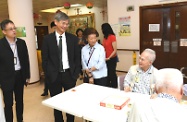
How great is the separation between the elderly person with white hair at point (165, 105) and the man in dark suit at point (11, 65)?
6.05 ft

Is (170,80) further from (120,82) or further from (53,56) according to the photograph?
(53,56)

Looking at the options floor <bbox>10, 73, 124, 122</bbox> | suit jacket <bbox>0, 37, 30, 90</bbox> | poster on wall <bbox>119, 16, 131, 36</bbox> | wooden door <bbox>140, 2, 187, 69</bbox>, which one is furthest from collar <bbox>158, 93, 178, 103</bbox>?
poster on wall <bbox>119, 16, 131, 36</bbox>

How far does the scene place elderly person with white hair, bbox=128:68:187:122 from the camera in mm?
958

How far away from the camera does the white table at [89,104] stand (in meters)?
1.50

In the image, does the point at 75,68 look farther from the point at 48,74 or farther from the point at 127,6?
the point at 127,6

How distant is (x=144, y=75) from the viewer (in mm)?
2129

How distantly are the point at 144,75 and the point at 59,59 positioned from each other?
3.41 ft

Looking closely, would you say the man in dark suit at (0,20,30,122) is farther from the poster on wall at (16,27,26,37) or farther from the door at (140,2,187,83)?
the door at (140,2,187,83)

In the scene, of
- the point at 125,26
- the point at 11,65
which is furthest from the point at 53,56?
the point at 125,26

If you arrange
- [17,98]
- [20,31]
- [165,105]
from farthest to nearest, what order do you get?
[20,31] → [17,98] → [165,105]

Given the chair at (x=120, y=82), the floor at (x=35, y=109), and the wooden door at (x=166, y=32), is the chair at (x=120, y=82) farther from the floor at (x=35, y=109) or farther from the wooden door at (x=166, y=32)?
the wooden door at (x=166, y=32)

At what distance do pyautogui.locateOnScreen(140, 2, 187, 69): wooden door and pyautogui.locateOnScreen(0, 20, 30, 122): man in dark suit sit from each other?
3669 millimetres

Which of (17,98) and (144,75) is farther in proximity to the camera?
(17,98)

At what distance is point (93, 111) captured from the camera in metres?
1.60
